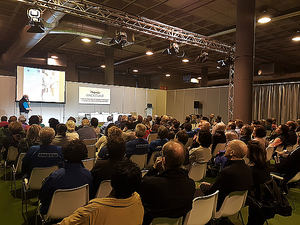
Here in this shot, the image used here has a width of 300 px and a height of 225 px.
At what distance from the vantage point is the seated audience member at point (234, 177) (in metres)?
2.15

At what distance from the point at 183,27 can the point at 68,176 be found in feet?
26.1

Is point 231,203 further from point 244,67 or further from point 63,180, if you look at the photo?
point 244,67

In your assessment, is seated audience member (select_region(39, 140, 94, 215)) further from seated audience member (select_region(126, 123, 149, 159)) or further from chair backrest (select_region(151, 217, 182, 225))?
seated audience member (select_region(126, 123, 149, 159))

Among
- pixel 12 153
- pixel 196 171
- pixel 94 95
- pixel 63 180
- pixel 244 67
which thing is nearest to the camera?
pixel 63 180

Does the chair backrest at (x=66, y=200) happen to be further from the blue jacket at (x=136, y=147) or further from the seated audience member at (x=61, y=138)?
the seated audience member at (x=61, y=138)

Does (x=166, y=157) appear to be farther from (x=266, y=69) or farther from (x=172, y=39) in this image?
(x=266, y=69)

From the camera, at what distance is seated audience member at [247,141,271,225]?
2316 mm

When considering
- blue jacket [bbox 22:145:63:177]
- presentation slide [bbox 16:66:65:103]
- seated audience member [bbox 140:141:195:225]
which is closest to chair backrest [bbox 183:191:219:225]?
seated audience member [bbox 140:141:195:225]

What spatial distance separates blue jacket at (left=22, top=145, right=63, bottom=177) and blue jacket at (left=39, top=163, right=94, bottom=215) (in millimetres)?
921

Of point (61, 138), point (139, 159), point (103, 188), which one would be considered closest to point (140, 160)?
point (139, 159)

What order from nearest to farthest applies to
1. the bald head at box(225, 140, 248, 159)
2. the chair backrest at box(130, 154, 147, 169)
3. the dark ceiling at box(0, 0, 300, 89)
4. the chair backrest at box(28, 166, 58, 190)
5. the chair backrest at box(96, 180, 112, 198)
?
the chair backrest at box(96, 180, 112, 198) < the bald head at box(225, 140, 248, 159) < the chair backrest at box(28, 166, 58, 190) < the chair backrest at box(130, 154, 147, 169) < the dark ceiling at box(0, 0, 300, 89)

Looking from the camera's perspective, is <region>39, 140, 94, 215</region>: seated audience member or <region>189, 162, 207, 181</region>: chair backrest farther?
<region>189, 162, 207, 181</region>: chair backrest

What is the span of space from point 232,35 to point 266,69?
6444mm

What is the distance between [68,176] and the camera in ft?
6.41
